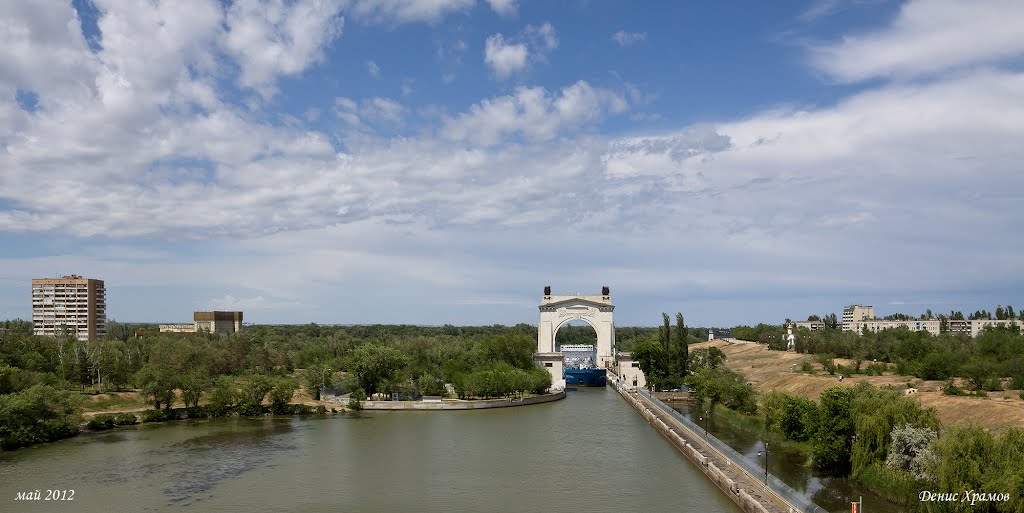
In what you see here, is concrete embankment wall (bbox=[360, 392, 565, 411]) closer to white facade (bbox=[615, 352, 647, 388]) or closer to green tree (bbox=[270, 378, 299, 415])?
green tree (bbox=[270, 378, 299, 415])

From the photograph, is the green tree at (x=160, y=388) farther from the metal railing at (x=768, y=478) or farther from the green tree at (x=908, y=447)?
the green tree at (x=908, y=447)

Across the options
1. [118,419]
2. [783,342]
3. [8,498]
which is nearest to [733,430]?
[8,498]

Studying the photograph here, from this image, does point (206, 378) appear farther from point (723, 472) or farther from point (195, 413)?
point (723, 472)

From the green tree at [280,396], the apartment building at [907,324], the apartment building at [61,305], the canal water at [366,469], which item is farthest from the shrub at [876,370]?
the apartment building at [61,305]

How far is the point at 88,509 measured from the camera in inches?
782

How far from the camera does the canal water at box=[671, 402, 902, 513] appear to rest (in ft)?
63.6

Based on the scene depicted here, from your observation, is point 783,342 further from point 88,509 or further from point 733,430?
point 88,509

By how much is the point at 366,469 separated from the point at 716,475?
1236 centimetres

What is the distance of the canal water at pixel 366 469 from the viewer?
20.7 m

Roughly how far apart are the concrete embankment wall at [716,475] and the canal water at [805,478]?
5.74 feet

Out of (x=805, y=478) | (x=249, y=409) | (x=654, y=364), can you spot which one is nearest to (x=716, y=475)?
(x=805, y=478)

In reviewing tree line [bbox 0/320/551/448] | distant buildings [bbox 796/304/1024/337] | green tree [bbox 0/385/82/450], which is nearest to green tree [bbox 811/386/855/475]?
tree line [bbox 0/320/551/448]

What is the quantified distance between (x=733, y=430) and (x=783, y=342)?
189ft

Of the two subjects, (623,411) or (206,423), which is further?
(623,411)
